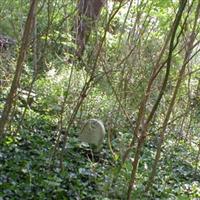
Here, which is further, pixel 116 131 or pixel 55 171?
pixel 116 131

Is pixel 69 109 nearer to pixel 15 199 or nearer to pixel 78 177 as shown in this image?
pixel 78 177

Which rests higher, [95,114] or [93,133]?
[95,114]

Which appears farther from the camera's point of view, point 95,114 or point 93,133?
point 95,114

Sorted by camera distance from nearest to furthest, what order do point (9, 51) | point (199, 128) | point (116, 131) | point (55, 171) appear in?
point (55, 171) < point (116, 131) < point (9, 51) < point (199, 128)

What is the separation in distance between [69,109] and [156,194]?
5.42ft

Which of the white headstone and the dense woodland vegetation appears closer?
the dense woodland vegetation

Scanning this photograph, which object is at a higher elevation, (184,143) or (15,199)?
(184,143)

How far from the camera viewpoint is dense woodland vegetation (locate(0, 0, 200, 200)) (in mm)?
3984

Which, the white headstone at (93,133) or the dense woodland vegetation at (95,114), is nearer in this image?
the dense woodland vegetation at (95,114)

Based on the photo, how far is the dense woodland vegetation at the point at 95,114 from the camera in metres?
3.98

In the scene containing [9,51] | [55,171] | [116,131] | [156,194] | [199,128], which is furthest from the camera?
[199,128]

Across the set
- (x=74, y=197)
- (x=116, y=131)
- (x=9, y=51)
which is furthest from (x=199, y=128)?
(x=74, y=197)

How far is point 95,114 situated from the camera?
718 cm

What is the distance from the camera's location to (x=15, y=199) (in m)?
3.88
